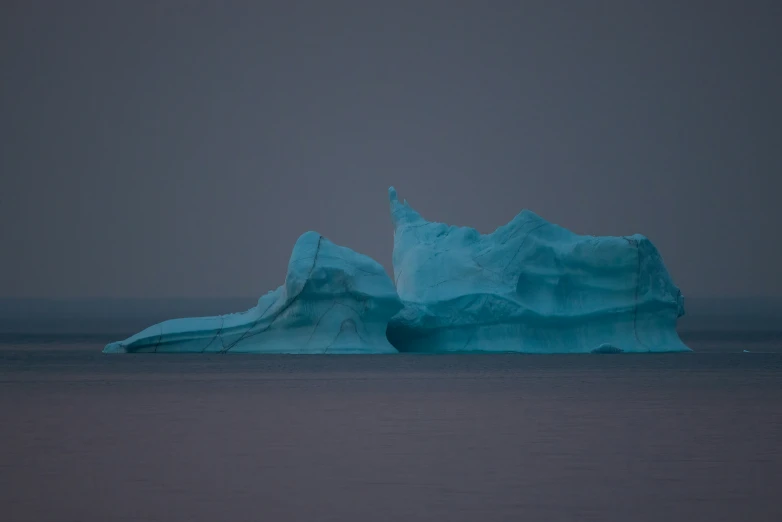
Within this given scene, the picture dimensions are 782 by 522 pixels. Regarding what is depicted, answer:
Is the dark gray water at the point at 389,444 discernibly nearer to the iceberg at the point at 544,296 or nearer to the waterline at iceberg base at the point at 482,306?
the waterline at iceberg base at the point at 482,306

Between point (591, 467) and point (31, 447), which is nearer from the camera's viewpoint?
point (591, 467)

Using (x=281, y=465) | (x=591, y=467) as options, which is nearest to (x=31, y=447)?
(x=281, y=465)

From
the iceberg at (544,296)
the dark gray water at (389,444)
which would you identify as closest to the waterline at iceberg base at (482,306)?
the iceberg at (544,296)

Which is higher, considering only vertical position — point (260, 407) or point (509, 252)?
point (509, 252)

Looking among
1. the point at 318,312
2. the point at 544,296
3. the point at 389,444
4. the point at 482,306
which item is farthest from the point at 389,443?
the point at 544,296

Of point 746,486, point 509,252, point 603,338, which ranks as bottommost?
point 746,486

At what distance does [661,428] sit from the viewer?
15.5 metres

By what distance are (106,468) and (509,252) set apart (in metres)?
13.9

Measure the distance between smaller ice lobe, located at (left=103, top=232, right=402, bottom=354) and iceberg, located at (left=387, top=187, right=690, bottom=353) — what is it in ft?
5.00

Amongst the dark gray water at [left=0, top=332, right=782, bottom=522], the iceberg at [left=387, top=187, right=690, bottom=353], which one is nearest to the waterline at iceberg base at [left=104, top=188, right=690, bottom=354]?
the iceberg at [left=387, top=187, right=690, bottom=353]

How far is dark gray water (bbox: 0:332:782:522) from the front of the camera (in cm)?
1069

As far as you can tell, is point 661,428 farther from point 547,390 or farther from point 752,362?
point 752,362

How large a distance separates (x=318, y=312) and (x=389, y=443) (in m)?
9.43

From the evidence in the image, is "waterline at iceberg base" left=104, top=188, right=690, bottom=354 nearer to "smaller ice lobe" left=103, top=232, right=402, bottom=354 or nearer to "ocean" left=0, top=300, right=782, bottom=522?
"smaller ice lobe" left=103, top=232, right=402, bottom=354
